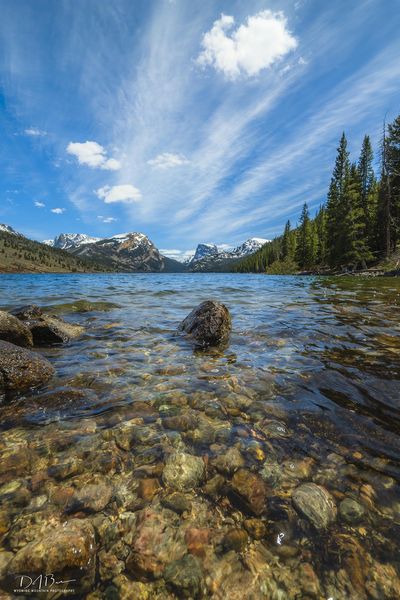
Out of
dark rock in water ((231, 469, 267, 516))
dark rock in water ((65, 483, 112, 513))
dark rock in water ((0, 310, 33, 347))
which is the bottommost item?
dark rock in water ((231, 469, 267, 516))

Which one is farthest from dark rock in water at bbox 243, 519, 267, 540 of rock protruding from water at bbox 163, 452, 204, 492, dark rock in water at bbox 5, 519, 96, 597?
dark rock in water at bbox 5, 519, 96, 597

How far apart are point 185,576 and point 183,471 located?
3.52ft

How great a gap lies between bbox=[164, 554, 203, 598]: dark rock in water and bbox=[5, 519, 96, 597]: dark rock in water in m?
0.60

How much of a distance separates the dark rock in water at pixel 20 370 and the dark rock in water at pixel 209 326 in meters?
4.17

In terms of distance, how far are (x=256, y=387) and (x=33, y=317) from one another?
8.48m

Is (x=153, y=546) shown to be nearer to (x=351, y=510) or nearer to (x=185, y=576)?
(x=185, y=576)

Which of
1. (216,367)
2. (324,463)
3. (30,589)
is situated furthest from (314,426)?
(30,589)

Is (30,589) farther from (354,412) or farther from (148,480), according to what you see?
(354,412)

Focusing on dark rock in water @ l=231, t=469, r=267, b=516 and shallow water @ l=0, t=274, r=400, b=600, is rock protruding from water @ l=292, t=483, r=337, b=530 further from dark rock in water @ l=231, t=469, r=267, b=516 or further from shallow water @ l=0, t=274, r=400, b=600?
dark rock in water @ l=231, t=469, r=267, b=516

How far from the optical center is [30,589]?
2.11 meters

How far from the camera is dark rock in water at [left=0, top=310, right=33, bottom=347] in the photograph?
7801mm

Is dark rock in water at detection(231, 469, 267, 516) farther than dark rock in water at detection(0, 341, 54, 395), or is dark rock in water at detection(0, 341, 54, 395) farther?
dark rock in water at detection(0, 341, 54, 395)

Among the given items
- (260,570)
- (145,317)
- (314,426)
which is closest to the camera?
(260,570)

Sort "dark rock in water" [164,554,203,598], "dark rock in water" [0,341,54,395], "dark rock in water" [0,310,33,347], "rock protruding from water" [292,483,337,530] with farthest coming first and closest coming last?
"dark rock in water" [0,310,33,347], "dark rock in water" [0,341,54,395], "rock protruding from water" [292,483,337,530], "dark rock in water" [164,554,203,598]
